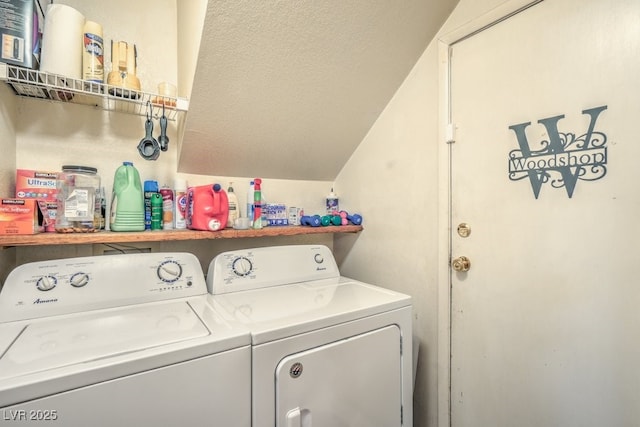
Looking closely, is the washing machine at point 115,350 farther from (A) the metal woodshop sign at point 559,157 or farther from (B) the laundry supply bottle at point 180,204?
(A) the metal woodshop sign at point 559,157

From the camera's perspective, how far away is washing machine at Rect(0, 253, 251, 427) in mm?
706

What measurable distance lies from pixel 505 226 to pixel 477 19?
938 mm

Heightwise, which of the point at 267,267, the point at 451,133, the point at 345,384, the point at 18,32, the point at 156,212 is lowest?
the point at 345,384

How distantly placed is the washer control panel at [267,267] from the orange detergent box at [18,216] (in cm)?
67

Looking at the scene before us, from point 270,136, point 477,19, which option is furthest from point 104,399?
point 477,19

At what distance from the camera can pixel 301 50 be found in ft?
4.51

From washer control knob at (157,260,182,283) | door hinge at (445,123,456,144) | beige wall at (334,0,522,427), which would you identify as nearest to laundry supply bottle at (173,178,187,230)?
washer control knob at (157,260,182,283)

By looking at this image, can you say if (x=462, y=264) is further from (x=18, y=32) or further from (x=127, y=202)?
(x=18, y=32)

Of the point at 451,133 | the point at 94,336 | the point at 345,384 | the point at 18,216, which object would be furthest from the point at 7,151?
the point at 451,133

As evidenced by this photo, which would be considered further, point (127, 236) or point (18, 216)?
point (127, 236)

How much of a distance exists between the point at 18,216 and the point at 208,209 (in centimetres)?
66

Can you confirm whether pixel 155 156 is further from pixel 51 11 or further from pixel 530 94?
pixel 530 94

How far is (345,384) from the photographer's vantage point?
1123 mm

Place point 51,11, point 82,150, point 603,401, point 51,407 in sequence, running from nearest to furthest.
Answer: point 51,407 → point 603,401 → point 51,11 → point 82,150
